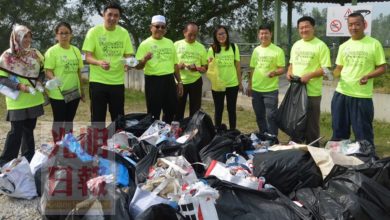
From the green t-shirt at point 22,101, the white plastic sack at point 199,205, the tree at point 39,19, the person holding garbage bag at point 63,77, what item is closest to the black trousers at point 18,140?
the green t-shirt at point 22,101

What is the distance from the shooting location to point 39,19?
20641mm

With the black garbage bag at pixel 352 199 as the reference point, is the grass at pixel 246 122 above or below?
below

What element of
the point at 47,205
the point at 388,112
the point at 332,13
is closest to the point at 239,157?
the point at 47,205

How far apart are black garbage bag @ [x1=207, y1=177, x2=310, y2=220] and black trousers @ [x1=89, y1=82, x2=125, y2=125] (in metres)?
2.00

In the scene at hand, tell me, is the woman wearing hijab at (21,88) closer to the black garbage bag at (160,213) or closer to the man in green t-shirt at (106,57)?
the man in green t-shirt at (106,57)

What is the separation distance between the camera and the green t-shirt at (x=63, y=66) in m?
4.70

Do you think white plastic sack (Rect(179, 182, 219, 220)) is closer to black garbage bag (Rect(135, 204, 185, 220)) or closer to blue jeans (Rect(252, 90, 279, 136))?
black garbage bag (Rect(135, 204, 185, 220))

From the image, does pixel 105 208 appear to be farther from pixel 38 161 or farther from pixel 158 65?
pixel 158 65

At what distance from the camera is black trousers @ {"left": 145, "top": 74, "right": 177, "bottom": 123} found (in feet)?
16.8

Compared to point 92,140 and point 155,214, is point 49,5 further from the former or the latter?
point 155,214

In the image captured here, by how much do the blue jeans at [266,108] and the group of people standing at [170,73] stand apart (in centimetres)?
1

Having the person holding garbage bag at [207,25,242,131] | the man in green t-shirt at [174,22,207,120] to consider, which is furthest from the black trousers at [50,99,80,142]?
the person holding garbage bag at [207,25,242,131]

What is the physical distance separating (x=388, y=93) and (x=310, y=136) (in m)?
3.53

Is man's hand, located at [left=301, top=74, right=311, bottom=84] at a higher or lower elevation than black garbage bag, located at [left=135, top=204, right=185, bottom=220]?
higher
